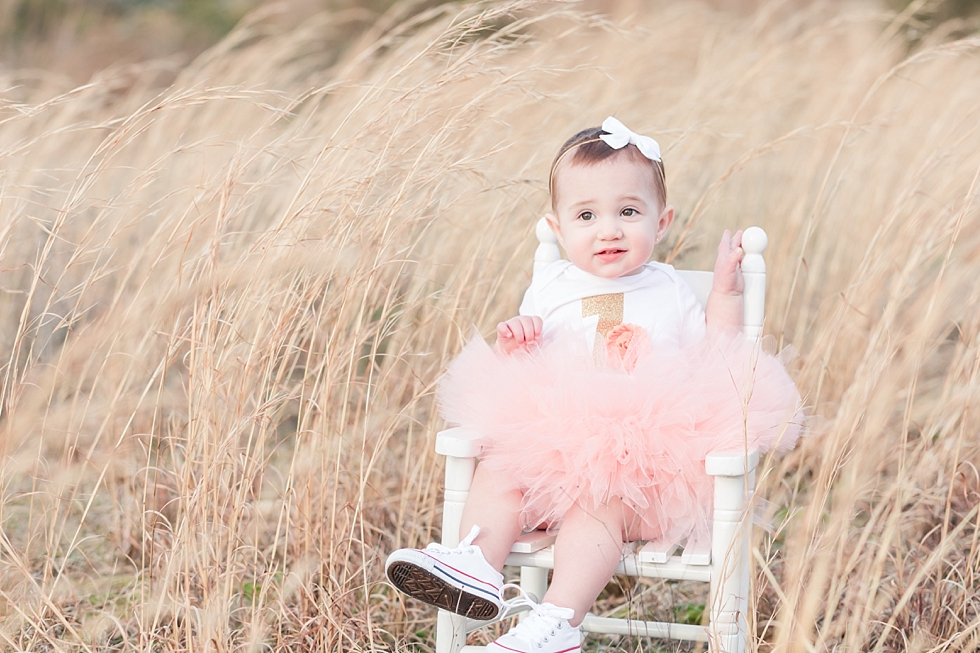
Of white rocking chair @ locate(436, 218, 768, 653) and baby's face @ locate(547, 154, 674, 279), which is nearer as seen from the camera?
white rocking chair @ locate(436, 218, 768, 653)

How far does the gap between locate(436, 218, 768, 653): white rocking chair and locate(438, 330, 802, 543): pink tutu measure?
46mm

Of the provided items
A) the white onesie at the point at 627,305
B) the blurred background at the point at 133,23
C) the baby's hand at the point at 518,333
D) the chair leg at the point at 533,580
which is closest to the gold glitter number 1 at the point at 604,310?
the white onesie at the point at 627,305

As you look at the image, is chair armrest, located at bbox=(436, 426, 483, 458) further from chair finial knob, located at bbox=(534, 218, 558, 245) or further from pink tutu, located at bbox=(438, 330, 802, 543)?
chair finial knob, located at bbox=(534, 218, 558, 245)

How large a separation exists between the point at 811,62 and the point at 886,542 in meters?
3.08

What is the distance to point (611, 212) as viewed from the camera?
187cm

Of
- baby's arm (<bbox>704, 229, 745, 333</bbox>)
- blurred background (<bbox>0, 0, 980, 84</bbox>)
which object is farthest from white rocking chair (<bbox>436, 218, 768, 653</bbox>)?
blurred background (<bbox>0, 0, 980, 84</bbox>)

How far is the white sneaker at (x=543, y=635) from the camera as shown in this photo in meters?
1.49

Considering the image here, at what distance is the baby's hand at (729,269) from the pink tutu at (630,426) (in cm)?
16

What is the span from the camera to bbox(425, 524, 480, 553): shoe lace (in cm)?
157

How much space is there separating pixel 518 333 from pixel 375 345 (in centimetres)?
27

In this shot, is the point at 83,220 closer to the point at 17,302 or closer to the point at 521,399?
the point at 17,302

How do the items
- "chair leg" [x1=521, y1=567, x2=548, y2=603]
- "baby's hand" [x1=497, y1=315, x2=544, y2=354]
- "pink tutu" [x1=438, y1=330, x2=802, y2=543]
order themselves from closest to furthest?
"pink tutu" [x1=438, y1=330, x2=802, y2=543] < "baby's hand" [x1=497, y1=315, x2=544, y2=354] < "chair leg" [x1=521, y1=567, x2=548, y2=603]

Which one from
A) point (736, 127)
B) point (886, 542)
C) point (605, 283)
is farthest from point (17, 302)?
point (886, 542)

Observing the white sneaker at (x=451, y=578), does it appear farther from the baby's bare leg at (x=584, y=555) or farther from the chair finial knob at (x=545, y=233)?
the chair finial knob at (x=545, y=233)
